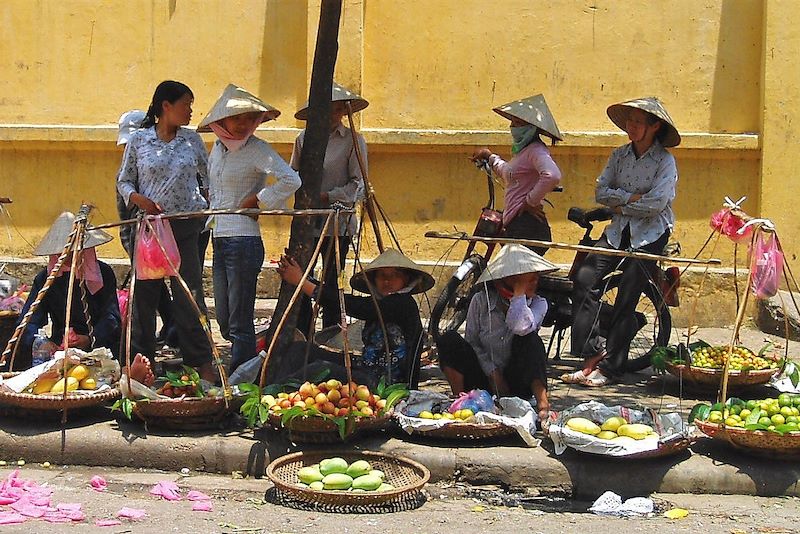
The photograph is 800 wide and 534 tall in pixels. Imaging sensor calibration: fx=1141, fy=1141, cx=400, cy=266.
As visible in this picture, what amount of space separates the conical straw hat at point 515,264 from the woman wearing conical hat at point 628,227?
3.96ft

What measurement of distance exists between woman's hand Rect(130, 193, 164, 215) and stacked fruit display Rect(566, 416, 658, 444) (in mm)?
2610

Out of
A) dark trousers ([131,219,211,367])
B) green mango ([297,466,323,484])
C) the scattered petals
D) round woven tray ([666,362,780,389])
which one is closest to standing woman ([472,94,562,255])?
round woven tray ([666,362,780,389])

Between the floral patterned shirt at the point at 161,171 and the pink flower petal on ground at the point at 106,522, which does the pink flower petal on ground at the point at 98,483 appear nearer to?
the pink flower petal on ground at the point at 106,522

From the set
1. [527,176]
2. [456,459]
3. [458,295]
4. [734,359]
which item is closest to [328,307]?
[458,295]

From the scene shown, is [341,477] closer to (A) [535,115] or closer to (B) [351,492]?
(B) [351,492]

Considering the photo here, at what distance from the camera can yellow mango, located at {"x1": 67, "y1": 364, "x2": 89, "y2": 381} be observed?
19.5 feet

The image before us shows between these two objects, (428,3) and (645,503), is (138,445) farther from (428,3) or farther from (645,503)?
(428,3)

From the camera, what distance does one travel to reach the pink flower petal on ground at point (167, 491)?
5.12 metres

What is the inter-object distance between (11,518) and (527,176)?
→ 12.5 feet

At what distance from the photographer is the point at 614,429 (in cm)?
548

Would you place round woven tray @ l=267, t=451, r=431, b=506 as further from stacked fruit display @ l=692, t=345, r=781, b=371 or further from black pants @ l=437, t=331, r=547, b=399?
stacked fruit display @ l=692, t=345, r=781, b=371

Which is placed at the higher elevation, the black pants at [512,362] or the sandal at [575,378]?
the black pants at [512,362]

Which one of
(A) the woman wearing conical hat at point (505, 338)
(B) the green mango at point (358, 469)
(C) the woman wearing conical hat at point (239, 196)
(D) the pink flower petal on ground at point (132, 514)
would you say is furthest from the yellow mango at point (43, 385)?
(A) the woman wearing conical hat at point (505, 338)

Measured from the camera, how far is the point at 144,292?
258 inches
